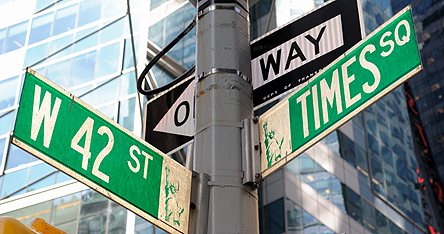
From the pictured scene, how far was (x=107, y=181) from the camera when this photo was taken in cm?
238

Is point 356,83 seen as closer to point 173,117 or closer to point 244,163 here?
point 244,163

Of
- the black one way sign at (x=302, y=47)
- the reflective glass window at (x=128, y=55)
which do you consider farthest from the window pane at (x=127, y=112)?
the black one way sign at (x=302, y=47)

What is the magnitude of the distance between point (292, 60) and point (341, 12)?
1.35 ft

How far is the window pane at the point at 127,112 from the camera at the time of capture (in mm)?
20750

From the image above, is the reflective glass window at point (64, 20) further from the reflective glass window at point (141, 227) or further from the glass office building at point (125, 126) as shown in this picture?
the reflective glass window at point (141, 227)

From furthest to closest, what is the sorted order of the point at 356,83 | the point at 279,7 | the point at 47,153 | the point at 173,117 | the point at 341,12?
1. the point at 279,7
2. the point at 173,117
3. the point at 341,12
4. the point at 356,83
5. the point at 47,153

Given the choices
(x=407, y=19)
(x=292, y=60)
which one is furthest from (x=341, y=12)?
(x=407, y=19)

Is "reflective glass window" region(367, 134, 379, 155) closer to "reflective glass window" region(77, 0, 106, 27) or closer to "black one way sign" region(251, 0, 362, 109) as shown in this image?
"reflective glass window" region(77, 0, 106, 27)

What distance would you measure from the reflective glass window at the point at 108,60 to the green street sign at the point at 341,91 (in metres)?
20.4

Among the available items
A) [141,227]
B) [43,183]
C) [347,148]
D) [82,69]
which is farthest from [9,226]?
[347,148]

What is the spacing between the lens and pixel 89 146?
2.43 m

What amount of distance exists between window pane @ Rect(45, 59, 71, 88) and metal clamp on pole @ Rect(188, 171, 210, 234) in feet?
71.9

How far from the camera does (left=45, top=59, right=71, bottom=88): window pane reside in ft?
77.7

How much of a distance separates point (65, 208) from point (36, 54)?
28.3ft
